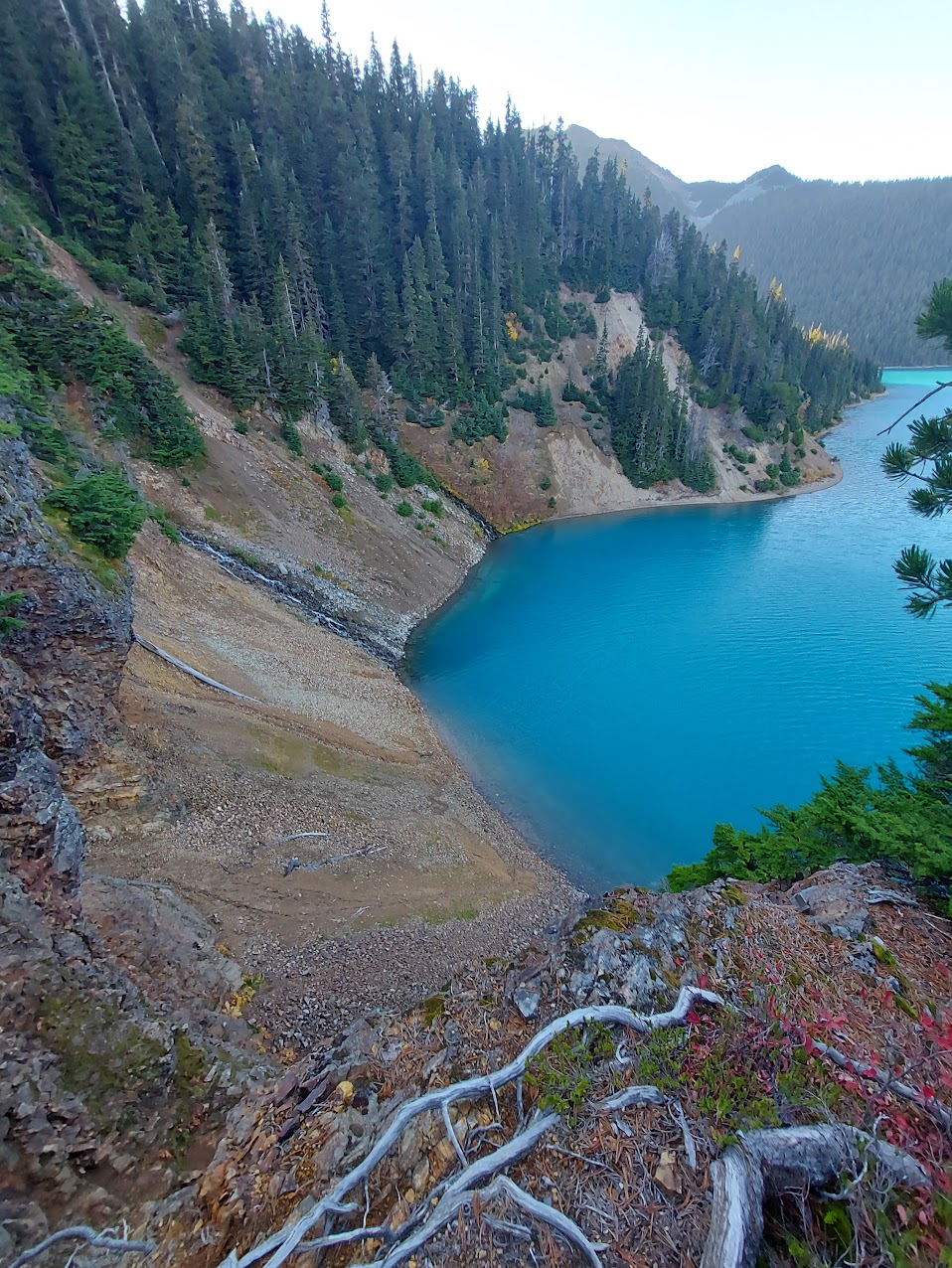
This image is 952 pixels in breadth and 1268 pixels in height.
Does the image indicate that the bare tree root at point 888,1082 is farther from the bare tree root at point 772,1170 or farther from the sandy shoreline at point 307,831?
the sandy shoreline at point 307,831

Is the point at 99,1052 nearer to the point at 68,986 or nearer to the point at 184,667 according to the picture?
the point at 68,986

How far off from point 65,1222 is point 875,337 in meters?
211

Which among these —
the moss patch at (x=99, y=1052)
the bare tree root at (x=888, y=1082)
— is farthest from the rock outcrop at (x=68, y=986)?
the bare tree root at (x=888, y=1082)

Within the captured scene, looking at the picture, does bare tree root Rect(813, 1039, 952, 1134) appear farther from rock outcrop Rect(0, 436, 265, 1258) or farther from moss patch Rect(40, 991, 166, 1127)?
moss patch Rect(40, 991, 166, 1127)

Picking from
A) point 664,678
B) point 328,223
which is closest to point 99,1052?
point 664,678

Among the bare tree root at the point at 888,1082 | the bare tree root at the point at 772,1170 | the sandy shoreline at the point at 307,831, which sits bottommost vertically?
the sandy shoreline at the point at 307,831

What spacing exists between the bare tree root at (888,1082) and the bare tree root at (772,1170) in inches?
18.3

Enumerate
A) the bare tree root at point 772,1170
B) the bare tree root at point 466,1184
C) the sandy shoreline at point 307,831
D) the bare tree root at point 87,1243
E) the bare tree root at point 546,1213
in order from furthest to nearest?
1. the sandy shoreline at point 307,831
2. the bare tree root at point 87,1243
3. the bare tree root at point 466,1184
4. the bare tree root at point 546,1213
5. the bare tree root at point 772,1170

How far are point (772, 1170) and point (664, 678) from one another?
22366 millimetres

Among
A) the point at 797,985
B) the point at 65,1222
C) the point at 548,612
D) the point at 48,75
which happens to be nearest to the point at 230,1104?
the point at 65,1222

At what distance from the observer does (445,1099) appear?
416 cm

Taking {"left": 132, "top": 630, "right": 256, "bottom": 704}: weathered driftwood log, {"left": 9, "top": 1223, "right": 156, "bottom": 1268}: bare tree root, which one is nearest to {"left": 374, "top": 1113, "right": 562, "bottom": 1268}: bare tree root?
{"left": 9, "top": 1223, "right": 156, "bottom": 1268}: bare tree root

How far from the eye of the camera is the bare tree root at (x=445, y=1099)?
353 cm

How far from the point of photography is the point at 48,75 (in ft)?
110
